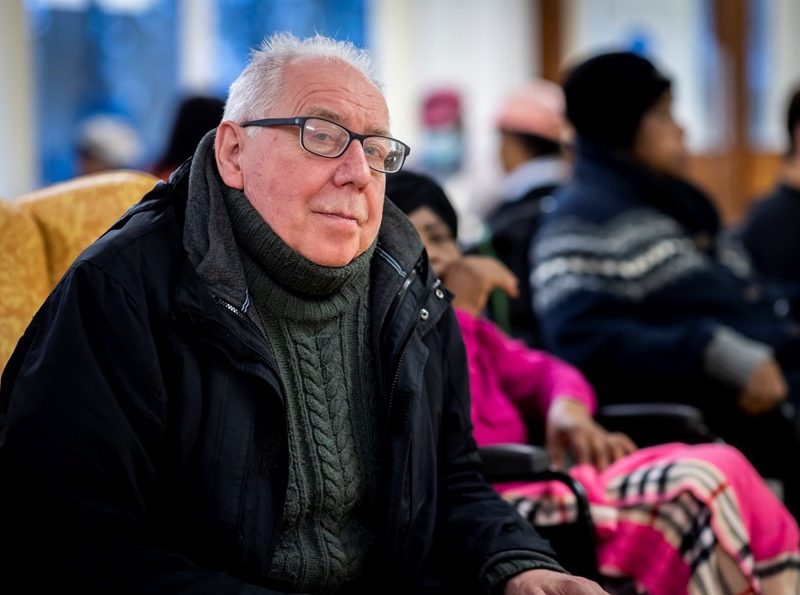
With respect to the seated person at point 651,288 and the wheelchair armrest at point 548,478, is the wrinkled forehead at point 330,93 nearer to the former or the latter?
the wheelchair armrest at point 548,478

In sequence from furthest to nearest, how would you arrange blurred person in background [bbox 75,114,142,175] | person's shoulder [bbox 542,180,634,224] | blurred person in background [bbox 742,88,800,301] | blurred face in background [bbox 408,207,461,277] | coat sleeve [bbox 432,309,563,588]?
blurred person in background [bbox 75,114,142,175]
blurred person in background [bbox 742,88,800,301]
person's shoulder [bbox 542,180,634,224]
blurred face in background [bbox 408,207,461,277]
coat sleeve [bbox 432,309,563,588]

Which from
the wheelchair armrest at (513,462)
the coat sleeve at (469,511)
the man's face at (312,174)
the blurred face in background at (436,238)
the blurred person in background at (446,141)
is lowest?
the blurred person in background at (446,141)

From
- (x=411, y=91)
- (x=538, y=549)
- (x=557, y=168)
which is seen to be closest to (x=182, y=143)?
(x=557, y=168)

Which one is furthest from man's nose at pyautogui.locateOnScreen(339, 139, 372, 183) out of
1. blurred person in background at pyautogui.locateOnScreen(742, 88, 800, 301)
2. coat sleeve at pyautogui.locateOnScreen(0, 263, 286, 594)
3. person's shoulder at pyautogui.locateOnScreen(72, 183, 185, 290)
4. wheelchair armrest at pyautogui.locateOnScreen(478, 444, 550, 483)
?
blurred person in background at pyautogui.locateOnScreen(742, 88, 800, 301)

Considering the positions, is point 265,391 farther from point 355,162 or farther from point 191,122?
point 191,122

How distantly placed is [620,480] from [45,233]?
3.76ft

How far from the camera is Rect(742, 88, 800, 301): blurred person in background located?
13.1ft

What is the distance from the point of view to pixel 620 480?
2104 mm

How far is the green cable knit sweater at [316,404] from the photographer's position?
4.74 feet

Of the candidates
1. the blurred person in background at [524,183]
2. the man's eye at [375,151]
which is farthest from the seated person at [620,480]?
the blurred person in background at [524,183]

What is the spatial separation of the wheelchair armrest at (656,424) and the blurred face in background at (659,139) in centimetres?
91

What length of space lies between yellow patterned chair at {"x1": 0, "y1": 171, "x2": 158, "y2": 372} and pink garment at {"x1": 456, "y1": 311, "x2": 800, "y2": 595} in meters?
0.68

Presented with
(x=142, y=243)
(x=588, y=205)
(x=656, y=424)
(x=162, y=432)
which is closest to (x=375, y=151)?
(x=142, y=243)

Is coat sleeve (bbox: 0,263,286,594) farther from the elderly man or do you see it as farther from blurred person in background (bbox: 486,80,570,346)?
blurred person in background (bbox: 486,80,570,346)
